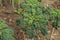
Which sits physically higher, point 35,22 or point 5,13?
point 35,22

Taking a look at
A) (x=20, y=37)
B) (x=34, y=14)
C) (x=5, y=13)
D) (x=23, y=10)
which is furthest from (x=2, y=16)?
(x=34, y=14)

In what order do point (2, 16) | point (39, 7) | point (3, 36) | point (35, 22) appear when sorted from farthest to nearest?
point (2, 16)
point (39, 7)
point (35, 22)
point (3, 36)

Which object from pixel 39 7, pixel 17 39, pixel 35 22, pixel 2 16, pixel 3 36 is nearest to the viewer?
pixel 3 36

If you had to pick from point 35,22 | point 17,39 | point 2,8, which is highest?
point 35,22

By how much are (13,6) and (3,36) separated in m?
2.55

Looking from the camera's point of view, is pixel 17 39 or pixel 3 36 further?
pixel 17 39

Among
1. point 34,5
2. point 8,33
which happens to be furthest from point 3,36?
point 34,5

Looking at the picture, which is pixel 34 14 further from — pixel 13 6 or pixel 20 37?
pixel 13 6

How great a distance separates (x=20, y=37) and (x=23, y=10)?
0.97 m

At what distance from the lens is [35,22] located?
332 cm

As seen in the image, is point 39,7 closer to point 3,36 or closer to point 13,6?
point 3,36

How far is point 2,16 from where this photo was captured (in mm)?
5070

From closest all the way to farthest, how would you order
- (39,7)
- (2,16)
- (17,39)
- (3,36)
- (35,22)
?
(3,36) < (35,22) < (39,7) < (17,39) < (2,16)

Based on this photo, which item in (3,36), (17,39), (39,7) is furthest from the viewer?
(17,39)
